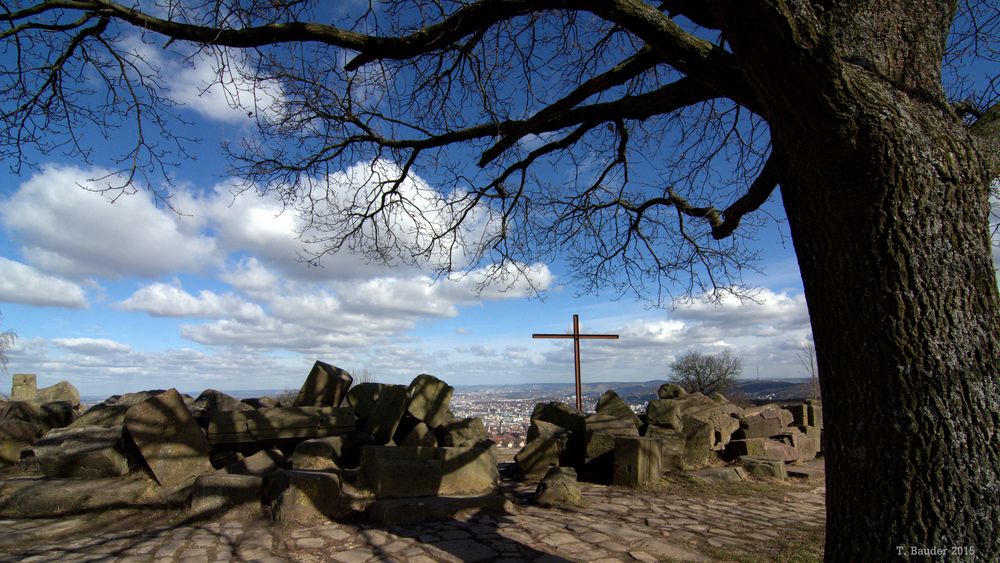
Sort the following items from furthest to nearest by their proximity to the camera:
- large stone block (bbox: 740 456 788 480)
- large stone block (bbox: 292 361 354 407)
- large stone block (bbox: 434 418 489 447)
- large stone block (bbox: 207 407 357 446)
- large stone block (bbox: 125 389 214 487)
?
1. large stone block (bbox: 740 456 788 480)
2. large stone block (bbox: 292 361 354 407)
3. large stone block (bbox: 434 418 489 447)
4. large stone block (bbox: 207 407 357 446)
5. large stone block (bbox: 125 389 214 487)

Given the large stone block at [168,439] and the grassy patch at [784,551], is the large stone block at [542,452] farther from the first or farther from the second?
the large stone block at [168,439]

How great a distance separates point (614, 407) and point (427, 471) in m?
4.66

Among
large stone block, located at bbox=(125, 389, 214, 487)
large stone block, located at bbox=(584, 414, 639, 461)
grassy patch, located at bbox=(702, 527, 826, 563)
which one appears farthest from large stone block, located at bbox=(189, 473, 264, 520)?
large stone block, located at bbox=(584, 414, 639, 461)

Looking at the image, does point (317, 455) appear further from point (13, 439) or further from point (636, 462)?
point (13, 439)

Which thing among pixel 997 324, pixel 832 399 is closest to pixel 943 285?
pixel 997 324

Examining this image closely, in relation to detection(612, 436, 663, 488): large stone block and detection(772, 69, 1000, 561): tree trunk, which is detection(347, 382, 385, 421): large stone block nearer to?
detection(612, 436, 663, 488): large stone block

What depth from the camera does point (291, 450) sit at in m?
8.20

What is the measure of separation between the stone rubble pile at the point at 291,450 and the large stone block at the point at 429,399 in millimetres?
16

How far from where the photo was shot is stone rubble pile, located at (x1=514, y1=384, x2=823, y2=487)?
844 cm

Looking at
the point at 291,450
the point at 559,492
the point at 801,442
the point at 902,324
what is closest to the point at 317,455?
the point at 291,450

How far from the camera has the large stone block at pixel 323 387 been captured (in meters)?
8.91

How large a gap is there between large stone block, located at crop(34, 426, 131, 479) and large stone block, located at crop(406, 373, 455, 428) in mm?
3648

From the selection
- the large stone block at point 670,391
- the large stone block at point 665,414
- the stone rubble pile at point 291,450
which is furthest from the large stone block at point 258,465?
the large stone block at point 670,391

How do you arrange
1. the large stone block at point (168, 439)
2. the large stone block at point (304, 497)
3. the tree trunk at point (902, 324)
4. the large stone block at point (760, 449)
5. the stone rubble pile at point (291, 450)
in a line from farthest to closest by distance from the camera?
the large stone block at point (760, 449) → the large stone block at point (168, 439) → the stone rubble pile at point (291, 450) → the large stone block at point (304, 497) → the tree trunk at point (902, 324)
